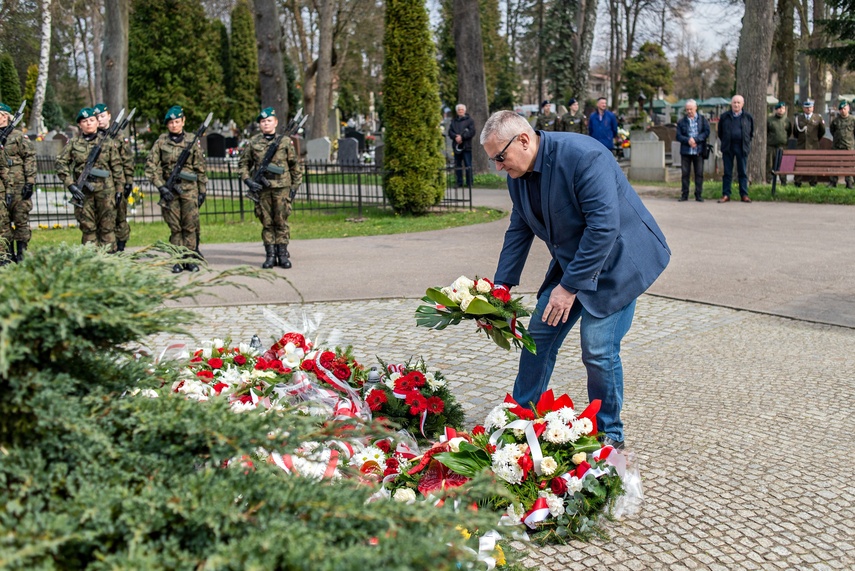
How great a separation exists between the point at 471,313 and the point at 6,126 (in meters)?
10.1

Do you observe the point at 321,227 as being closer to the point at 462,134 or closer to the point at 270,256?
the point at 270,256

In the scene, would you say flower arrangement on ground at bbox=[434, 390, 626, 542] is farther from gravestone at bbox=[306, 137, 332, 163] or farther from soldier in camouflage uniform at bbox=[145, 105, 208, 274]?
gravestone at bbox=[306, 137, 332, 163]

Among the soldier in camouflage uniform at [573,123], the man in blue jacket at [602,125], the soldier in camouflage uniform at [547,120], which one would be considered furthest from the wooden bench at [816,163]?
the soldier in camouflage uniform at [547,120]

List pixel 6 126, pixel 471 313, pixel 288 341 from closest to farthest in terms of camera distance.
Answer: pixel 471 313 → pixel 288 341 → pixel 6 126

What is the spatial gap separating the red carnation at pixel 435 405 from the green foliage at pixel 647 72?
57207 mm

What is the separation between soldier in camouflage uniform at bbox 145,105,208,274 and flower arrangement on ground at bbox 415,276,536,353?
7.57 m

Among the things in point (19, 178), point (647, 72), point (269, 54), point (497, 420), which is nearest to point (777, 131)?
point (269, 54)

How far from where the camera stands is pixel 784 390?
6.02 metres

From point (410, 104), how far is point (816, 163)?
8.50 m

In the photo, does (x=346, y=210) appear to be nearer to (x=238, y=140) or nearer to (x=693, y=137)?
(x=693, y=137)

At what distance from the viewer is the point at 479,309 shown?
14.7 ft

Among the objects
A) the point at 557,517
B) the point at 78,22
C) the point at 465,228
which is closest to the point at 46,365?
the point at 557,517

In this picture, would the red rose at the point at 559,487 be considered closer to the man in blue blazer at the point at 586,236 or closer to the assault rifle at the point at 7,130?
the man in blue blazer at the point at 586,236

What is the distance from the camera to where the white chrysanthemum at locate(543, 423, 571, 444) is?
13.5ft
